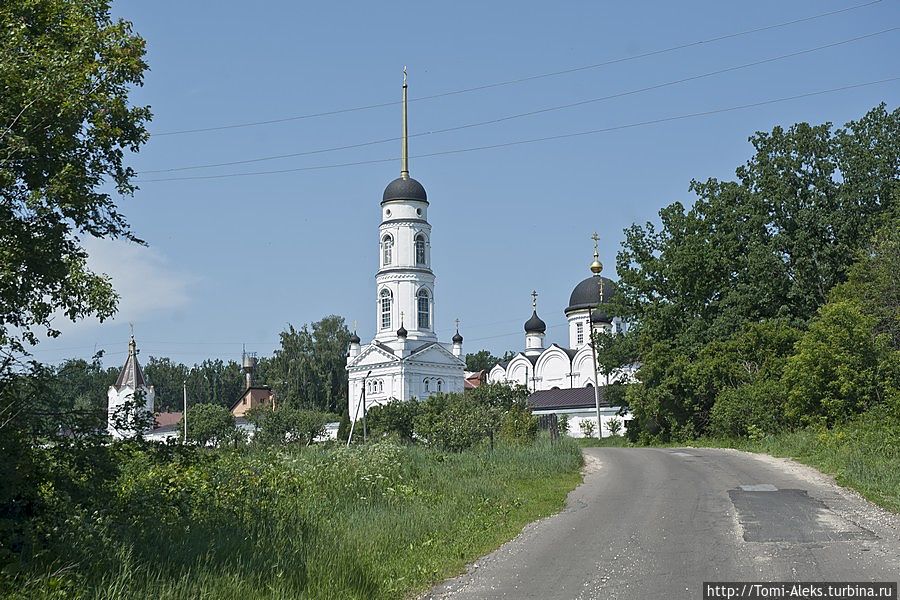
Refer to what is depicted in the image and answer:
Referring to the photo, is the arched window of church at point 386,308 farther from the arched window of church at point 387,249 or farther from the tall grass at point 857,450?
the tall grass at point 857,450

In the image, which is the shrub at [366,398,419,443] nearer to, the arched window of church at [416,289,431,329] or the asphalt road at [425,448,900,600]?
the arched window of church at [416,289,431,329]

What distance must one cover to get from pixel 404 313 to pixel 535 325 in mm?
17935

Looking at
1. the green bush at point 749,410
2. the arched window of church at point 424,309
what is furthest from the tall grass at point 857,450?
the arched window of church at point 424,309

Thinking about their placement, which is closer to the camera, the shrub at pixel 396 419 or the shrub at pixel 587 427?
the shrub at pixel 396 419

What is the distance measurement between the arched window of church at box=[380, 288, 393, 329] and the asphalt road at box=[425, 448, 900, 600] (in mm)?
68342

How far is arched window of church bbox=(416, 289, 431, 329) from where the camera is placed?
8738 centimetres

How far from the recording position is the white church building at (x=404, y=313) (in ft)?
281

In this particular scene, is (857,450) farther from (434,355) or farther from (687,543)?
(434,355)

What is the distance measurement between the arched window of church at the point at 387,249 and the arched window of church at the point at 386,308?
8.70ft

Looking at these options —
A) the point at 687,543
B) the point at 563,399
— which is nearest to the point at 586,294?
the point at 563,399

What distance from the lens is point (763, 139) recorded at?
44406mm

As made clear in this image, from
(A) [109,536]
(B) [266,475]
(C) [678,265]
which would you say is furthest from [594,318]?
(A) [109,536]

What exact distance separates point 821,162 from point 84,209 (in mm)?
39504

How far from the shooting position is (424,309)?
88375 mm
